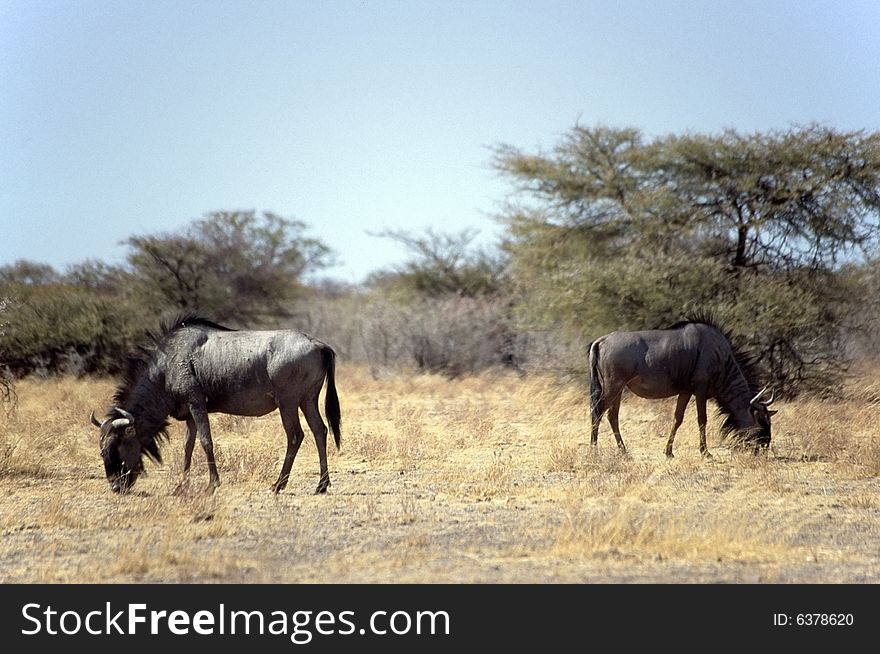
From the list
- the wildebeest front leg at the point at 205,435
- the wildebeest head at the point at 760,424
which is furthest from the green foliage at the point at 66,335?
the wildebeest head at the point at 760,424

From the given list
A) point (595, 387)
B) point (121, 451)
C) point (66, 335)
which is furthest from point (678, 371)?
point (66, 335)

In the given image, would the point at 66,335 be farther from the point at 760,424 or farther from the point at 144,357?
the point at 760,424

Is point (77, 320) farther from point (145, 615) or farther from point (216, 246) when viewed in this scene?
point (145, 615)

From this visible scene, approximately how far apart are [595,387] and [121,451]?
18.9 feet

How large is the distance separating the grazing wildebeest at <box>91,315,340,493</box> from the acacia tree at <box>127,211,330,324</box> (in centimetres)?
1711

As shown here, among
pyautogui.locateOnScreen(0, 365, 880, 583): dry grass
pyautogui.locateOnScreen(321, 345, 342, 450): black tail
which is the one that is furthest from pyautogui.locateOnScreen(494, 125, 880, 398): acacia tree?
pyautogui.locateOnScreen(321, 345, 342, 450): black tail

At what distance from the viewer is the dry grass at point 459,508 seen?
21.7ft

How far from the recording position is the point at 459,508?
886 centimetres

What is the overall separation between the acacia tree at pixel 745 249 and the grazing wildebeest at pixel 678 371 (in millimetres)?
5294

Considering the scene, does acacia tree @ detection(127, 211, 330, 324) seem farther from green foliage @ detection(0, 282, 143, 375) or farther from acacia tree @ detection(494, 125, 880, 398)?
acacia tree @ detection(494, 125, 880, 398)

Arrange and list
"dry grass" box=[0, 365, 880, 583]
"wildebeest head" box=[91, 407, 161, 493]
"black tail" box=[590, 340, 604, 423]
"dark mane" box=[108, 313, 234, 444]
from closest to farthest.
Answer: "dry grass" box=[0, 365, 880, 583] < "wildebeest head" box=[91, 407, 161, 493] < "dark mane" box=[108, 313, 234, 444] < "black tail" box=[590, 340, 604, 423]

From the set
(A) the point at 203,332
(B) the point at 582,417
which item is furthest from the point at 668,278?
(A) the point at 203,332

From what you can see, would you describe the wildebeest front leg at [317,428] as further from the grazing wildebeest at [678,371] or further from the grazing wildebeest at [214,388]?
the grazing wildebeest at [678,371]

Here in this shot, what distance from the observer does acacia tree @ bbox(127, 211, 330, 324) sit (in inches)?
1104
